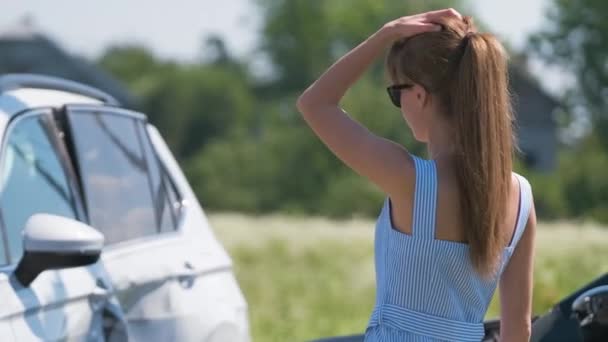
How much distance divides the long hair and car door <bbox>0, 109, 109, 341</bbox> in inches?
47.9

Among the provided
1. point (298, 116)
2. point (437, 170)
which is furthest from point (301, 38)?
point (437, 170)

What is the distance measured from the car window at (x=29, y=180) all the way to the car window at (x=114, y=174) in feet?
0.37

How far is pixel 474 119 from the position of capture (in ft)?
10.5

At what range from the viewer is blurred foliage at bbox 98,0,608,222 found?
66.1 m

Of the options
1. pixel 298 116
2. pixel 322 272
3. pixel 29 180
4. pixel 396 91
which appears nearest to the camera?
pixel 396 91

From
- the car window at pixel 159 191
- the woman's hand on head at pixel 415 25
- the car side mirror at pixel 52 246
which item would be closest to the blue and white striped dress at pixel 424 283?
the woman's hand on head at pixel 415 25

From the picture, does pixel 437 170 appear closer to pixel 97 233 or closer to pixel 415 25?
pixel 415 25

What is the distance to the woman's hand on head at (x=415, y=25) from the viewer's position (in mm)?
3242

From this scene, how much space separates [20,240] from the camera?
421cm

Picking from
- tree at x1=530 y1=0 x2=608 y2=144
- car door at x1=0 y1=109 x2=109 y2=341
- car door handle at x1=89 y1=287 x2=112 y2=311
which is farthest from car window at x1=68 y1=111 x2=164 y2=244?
tree at x1=530 y1=0 x2=608 y2=144

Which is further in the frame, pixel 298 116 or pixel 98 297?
pixel 298 116

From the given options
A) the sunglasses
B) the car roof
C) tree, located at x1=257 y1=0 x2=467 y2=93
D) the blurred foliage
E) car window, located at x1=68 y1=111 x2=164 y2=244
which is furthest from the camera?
tree, located at x1=257 y1=0 x2=467 y2=93

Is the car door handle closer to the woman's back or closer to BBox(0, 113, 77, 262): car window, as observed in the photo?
BBox(0, 113, 77, 262): car window

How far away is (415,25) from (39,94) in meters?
1.92
